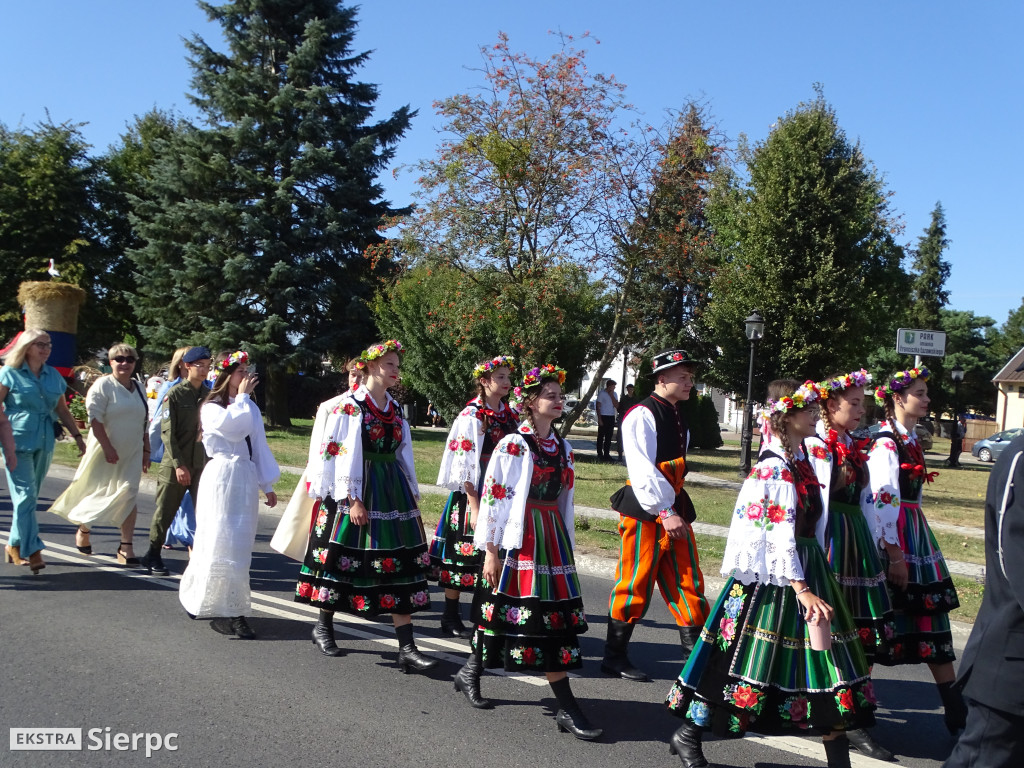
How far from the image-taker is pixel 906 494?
5.15m

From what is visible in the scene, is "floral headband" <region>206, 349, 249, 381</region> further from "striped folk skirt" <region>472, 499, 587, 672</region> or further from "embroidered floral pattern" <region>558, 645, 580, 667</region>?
"embroidered floral pattern" <region>558, 645, 580, 667</region>

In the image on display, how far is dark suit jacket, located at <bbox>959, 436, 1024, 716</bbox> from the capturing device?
8.87 ft

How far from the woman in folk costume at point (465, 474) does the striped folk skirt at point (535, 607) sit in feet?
4.26

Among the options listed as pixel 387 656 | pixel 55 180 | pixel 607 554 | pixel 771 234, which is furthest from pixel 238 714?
pixel 55 180

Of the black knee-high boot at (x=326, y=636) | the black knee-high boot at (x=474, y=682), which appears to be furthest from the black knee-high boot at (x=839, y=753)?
the black knee-high boot at (x=326, y=636)

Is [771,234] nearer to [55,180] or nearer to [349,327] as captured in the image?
[349,327]

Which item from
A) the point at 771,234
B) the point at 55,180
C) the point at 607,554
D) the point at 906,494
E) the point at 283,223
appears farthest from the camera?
the point at 55,180

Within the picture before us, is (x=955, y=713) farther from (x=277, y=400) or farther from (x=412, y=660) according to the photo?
(x=277, y=400)

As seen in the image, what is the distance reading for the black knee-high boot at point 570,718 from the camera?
445cm

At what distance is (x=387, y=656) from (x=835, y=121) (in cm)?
2301

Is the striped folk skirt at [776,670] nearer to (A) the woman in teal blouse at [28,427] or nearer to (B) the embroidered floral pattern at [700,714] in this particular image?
(B) the embroidered floral pattern at [700,714]

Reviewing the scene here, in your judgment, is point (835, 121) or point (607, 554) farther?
point (835, 121)

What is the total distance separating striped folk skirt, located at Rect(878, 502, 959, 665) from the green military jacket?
5698 millimetres

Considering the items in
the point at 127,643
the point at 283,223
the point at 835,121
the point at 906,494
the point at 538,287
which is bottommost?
the point at 127,643
